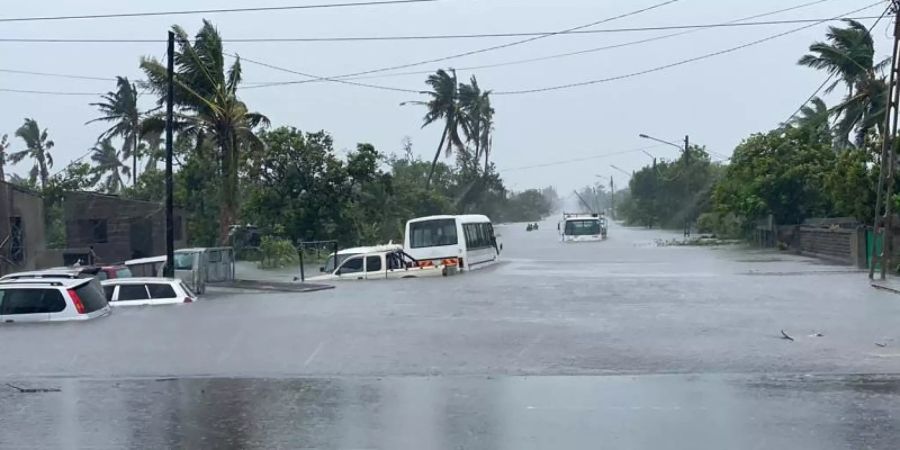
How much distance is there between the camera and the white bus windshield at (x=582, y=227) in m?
67.9

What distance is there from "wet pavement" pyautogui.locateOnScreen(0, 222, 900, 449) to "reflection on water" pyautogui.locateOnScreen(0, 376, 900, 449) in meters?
0.03

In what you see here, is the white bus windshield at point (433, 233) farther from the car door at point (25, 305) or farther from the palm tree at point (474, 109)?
the palm tree at point (474, 109)

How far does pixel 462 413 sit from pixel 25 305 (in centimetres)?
952

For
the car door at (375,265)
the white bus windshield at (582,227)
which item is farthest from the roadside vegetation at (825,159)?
the car door at (375,265)

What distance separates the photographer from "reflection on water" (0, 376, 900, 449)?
821 centimetres

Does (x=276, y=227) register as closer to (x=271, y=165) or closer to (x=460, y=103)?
(x=271, y=165)

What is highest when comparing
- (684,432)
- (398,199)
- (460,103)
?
(460,103)

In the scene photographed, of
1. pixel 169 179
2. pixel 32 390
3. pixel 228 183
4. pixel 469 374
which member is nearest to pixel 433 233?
pixel 228 183

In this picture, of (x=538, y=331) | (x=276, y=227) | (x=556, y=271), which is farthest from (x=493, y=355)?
(x=276, y=227)

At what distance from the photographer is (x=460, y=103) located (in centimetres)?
7400

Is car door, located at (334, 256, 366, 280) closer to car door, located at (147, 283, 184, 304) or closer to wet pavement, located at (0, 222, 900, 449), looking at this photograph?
wet pavement, located at (0, 222, 900, 449)

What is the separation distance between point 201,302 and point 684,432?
14729mm

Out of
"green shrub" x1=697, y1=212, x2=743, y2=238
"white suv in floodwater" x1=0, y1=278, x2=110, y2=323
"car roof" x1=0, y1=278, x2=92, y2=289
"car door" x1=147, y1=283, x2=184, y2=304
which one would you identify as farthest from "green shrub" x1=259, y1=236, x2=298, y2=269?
"white suv in floodwater" x1=0, y1=278, x2=110, y2=323

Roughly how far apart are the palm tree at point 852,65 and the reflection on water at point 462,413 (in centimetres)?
3299
